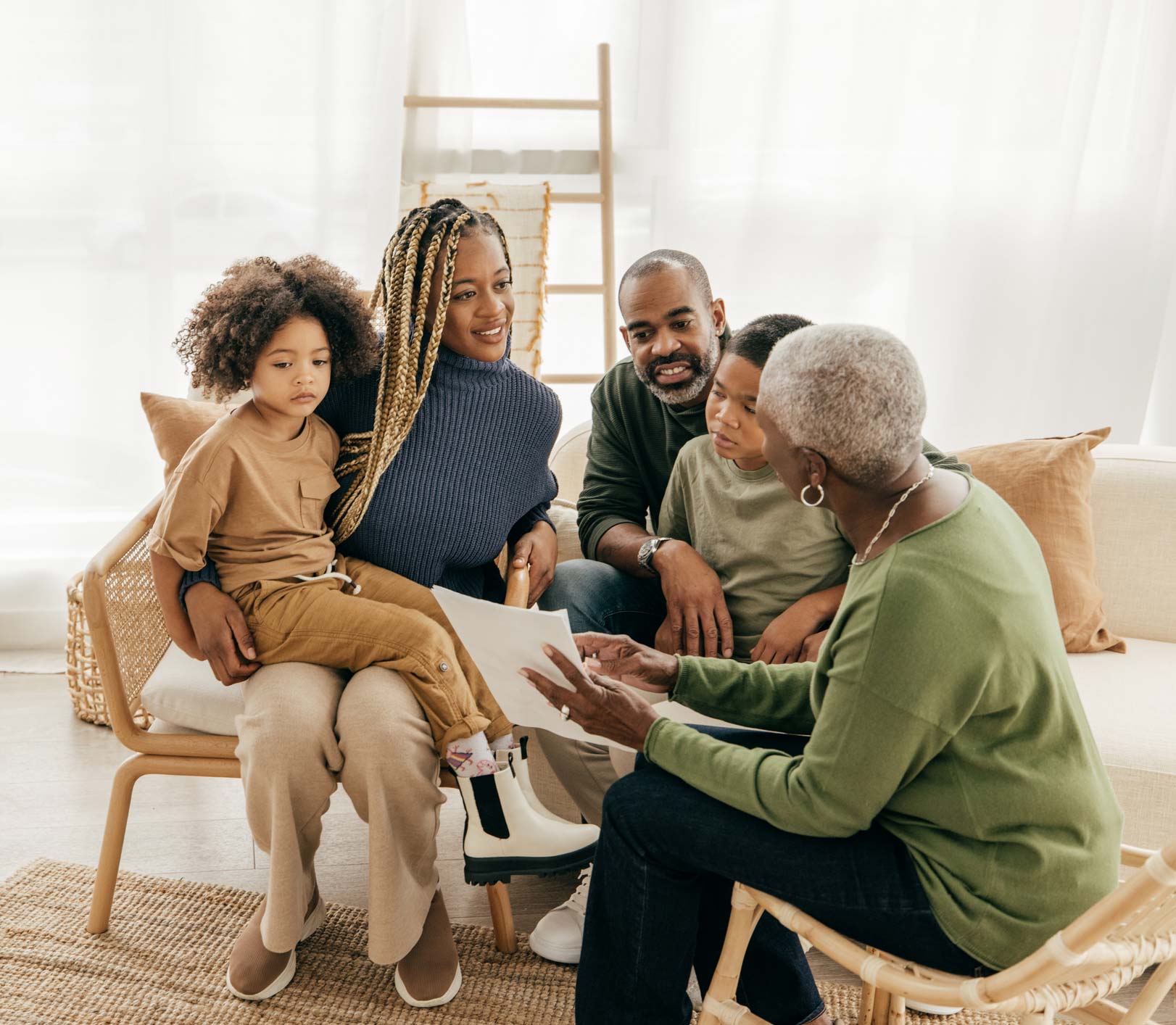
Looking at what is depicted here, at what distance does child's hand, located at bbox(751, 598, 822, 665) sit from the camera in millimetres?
1698

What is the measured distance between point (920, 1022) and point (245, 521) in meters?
1.29

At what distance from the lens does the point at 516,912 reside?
6.20 feet

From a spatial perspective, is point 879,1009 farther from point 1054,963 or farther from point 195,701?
point 195,701

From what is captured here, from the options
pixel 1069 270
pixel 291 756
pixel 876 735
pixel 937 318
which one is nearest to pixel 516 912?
pixel 291 756

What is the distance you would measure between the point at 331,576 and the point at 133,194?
1961 mm

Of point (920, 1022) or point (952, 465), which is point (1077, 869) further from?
point (952, 465)

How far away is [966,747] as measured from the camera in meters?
1.06

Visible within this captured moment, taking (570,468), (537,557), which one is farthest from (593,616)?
(570,468)

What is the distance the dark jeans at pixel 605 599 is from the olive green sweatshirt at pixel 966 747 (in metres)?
0.80

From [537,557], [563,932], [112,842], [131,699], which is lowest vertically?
[563,932]

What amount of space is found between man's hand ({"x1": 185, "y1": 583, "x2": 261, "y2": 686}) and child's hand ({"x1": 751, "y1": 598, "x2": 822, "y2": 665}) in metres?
0.80

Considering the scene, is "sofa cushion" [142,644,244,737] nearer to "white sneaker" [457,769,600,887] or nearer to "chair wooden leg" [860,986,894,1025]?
"white sneaker" [457,769,600,887]

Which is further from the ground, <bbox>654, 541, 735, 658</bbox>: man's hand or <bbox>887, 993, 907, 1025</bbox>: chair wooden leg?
<bbox>654, 541, 735, 658</bbox>: man's hand

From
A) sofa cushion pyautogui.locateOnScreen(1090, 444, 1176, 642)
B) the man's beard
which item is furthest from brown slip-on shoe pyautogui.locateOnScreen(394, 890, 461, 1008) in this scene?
sofa cushion pyautogui.locateOnScreen(1090, 444, 1176, 642)
